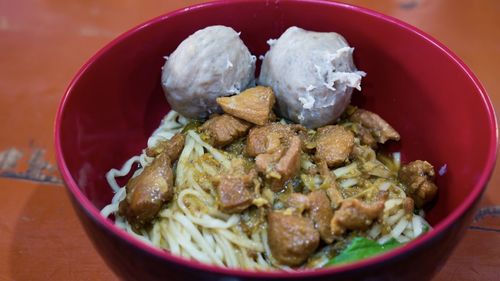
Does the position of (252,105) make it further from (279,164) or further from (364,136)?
(364,136)

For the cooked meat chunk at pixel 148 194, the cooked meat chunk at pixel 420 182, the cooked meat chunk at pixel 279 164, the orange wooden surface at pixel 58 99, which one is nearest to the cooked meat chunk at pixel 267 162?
the cooked meat chunk at pixel 279 164

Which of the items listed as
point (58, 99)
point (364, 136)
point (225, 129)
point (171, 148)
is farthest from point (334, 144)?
point (58, 99)

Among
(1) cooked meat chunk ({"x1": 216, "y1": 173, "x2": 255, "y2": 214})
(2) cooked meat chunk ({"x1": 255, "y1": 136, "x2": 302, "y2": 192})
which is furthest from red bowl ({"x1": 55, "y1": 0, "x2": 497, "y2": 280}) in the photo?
(2) cooked meat chunk ({"x1": 255, "y1": 136, "x2": 302, "y2": 192})

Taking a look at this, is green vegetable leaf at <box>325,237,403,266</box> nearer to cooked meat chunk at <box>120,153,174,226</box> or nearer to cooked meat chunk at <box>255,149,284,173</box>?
cooked meat chunk at <box>255,149,284,173</box>

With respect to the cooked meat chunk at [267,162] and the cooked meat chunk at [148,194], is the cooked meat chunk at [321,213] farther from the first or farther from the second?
the cooked meat chunk at [148,194]

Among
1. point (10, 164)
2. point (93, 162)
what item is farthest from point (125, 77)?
point (10, 164)

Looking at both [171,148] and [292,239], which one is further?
[171,148]

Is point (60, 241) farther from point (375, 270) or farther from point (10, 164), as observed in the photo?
point (375, 270)
